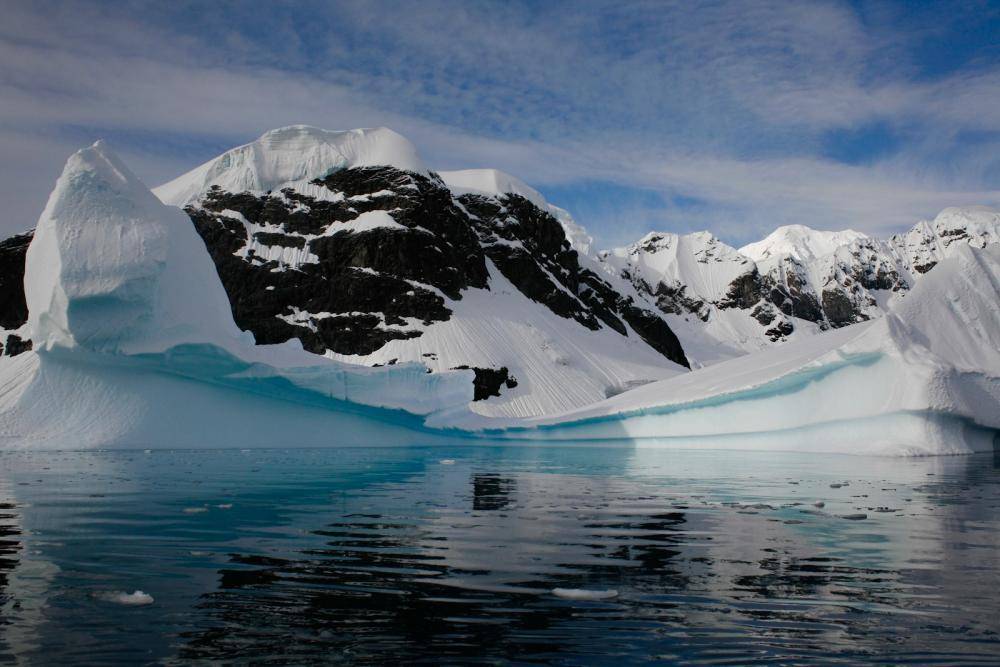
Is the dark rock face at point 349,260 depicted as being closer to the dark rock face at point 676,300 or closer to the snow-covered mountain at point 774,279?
the snow-covered mountain at point 774,279

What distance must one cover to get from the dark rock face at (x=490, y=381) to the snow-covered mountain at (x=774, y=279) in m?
76.0

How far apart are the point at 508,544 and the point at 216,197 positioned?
275 feet

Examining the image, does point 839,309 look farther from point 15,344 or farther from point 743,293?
point 15,344

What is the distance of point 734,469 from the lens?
1750cm

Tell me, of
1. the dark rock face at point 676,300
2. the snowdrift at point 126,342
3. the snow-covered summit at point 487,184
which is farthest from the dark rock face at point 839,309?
the snowdrift at point 126,342

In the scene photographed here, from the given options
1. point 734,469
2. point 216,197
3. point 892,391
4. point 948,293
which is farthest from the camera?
point 216,197

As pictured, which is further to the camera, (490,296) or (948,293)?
(490,296)

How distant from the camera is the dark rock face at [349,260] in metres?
77.5

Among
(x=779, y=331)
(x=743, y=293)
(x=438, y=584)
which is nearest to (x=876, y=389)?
(x=438, y=584)

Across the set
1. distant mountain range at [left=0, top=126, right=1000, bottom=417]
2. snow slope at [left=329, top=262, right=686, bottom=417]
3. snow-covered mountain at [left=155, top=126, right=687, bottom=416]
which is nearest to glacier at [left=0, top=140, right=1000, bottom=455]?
snow slope at [left=329, top=262, right=686, bottom=417]

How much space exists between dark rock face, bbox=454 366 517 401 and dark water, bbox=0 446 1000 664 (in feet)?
→ 178

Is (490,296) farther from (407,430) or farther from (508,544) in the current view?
(508,544)

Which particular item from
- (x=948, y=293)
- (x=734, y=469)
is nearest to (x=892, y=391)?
(x=734, y=469)

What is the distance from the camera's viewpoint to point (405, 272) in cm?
8131
